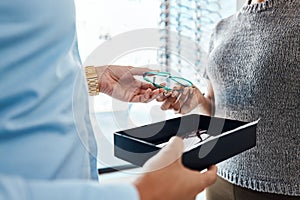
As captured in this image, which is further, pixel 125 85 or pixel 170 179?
pixel 125 85

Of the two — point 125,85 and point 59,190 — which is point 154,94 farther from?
point 59,190

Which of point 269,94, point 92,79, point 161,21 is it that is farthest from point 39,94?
point 161,21

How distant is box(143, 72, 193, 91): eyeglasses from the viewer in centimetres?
72

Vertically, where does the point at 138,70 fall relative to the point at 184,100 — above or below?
above

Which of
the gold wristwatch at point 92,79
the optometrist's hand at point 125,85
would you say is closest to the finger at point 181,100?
the optometrist's hand at point 125,85

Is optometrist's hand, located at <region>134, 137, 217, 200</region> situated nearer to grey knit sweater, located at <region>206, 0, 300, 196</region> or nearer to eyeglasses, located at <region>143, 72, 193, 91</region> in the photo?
eyeglasses, located at <region>143, 72, 193, 91</region>

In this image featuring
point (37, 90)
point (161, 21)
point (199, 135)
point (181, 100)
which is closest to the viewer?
point (37, 90)

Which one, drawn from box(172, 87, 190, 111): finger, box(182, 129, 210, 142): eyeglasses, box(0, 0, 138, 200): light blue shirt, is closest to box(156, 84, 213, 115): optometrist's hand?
box(172, 87, 190, 111): finger

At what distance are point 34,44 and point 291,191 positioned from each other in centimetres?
72

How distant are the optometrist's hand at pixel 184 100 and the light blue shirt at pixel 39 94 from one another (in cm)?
33

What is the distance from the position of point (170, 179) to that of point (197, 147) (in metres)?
0.13

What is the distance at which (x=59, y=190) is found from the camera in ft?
1.04

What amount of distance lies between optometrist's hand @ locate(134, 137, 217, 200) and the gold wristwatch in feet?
1.09

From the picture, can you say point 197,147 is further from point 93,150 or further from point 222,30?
point 222,30
